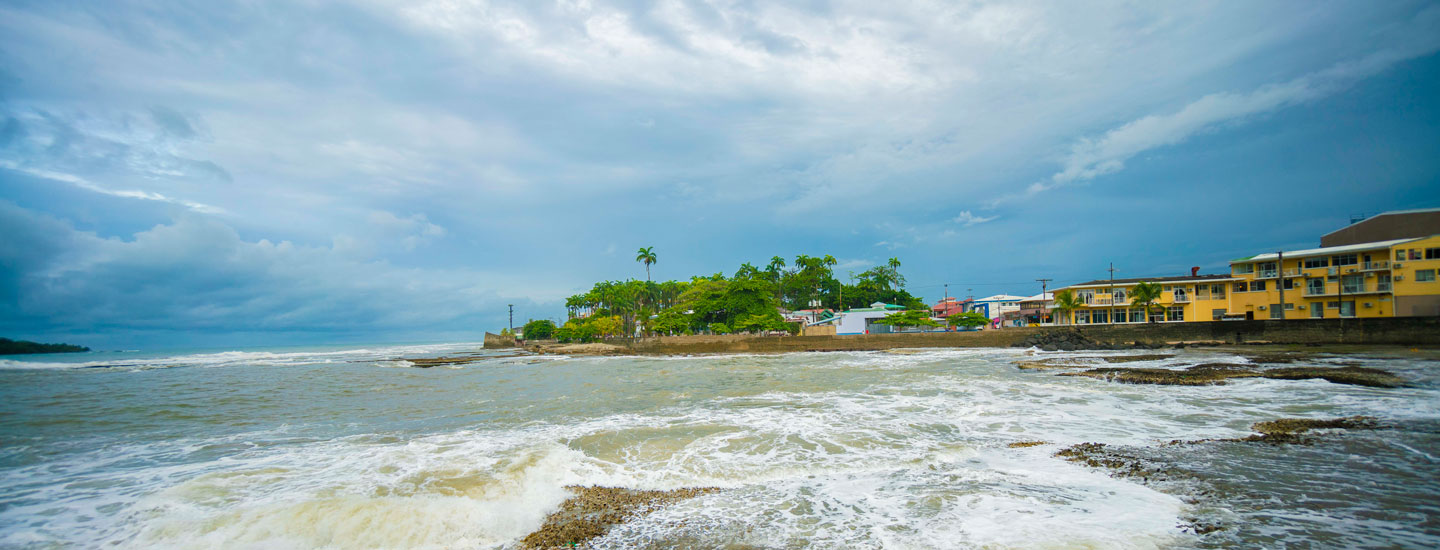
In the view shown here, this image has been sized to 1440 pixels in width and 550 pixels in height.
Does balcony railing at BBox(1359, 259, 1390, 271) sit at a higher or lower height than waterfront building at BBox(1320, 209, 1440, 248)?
lower

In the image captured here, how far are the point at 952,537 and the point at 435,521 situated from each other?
15.7 feet

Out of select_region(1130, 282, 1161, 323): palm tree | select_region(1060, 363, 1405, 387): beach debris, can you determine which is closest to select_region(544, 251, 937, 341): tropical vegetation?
select_region(1130, 282, 1161, 323): palm tree

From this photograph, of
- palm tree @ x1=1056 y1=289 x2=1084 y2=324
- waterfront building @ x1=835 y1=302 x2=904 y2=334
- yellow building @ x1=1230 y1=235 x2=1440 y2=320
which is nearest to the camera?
yellow building @ x1=1230 y1=235 x2=1440 y2=320

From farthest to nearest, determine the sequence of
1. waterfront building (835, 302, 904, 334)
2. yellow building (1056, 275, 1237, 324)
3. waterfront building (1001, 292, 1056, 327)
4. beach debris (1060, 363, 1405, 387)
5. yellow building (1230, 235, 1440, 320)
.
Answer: waterfront building (1001, 292, 1056, 327), waterfront building (835, 302, 904, 334), yellow building (1056, 275, 1237, 324), yellow building (1230, 235, 1440, 320), beach debris (1060, 363, 1405, 387)

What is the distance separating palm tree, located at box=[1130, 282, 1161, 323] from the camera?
139 feet

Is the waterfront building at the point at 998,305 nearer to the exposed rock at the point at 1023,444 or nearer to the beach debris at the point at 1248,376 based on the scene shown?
the beach debris at the point at 1248,376

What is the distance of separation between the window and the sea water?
36333 mm

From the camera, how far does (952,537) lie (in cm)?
450

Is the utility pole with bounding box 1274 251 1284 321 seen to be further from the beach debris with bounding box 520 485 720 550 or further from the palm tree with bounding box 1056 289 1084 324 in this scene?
the beach debris with bounding box 520 485 720 550

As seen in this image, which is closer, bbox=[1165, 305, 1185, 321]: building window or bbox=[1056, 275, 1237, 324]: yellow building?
bbox=[1056, 275, 1237, 324]: yellow building

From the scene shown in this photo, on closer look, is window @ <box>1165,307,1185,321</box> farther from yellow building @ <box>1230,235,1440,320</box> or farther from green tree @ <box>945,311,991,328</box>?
green tree @ <box>945,311,991,328</box>

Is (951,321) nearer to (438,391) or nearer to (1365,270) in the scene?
(1365,270)

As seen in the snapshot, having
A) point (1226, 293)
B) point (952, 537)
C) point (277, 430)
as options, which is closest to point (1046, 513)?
point (952, 537)

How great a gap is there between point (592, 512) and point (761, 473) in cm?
219
